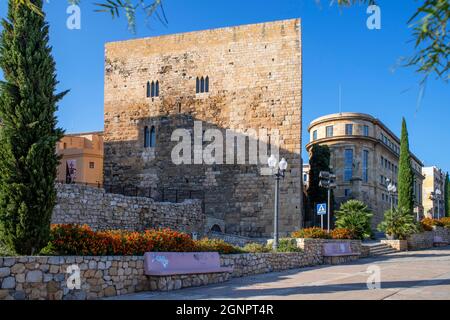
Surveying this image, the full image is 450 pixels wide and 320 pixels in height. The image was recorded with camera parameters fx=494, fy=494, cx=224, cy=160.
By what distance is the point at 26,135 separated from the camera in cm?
1015

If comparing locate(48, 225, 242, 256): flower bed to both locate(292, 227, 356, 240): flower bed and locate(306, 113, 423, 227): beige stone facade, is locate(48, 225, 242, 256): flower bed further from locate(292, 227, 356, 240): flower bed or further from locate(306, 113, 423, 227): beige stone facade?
locate(306, 113, 423, 227): beige stone facade

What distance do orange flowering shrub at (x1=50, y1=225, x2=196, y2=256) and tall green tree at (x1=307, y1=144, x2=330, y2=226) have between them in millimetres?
23888

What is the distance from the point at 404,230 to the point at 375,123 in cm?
2129

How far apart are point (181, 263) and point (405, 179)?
28462 millimetres

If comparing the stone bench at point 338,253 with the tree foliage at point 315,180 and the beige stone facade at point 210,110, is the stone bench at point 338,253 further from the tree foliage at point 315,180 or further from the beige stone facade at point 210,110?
the tree foliage at point 315,180

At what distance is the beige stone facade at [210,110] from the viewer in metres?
28.1

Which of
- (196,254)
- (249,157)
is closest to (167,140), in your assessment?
(249,157)

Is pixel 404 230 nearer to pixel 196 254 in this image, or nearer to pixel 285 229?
pixel 285 229

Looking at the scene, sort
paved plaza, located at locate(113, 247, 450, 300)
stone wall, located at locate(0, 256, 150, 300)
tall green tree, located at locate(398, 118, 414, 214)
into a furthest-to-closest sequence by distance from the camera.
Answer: tall green tree, located at locate(398, 118, 414, 214), paved plaza, located at locate(113, 247, 450, 300), stone wall, located at locate(0, 256, 150, 300)

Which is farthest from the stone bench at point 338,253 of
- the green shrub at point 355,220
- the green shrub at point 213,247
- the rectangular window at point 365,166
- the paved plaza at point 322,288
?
the rectangular window at point 365,166

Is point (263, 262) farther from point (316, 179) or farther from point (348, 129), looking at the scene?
point (348, 129)

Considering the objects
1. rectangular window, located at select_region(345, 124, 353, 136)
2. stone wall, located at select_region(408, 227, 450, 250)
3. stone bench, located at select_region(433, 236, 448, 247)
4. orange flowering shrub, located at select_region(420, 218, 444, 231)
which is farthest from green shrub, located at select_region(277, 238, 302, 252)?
rectangular window, located at select_region(345, 124, 353, 136)

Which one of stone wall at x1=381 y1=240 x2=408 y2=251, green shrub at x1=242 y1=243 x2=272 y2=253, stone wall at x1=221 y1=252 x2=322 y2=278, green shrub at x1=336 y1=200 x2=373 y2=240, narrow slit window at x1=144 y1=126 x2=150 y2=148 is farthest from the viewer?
narrow slit window at x1=144 y1=126 x2=150 y2=148

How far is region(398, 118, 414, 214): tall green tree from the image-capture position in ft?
118
